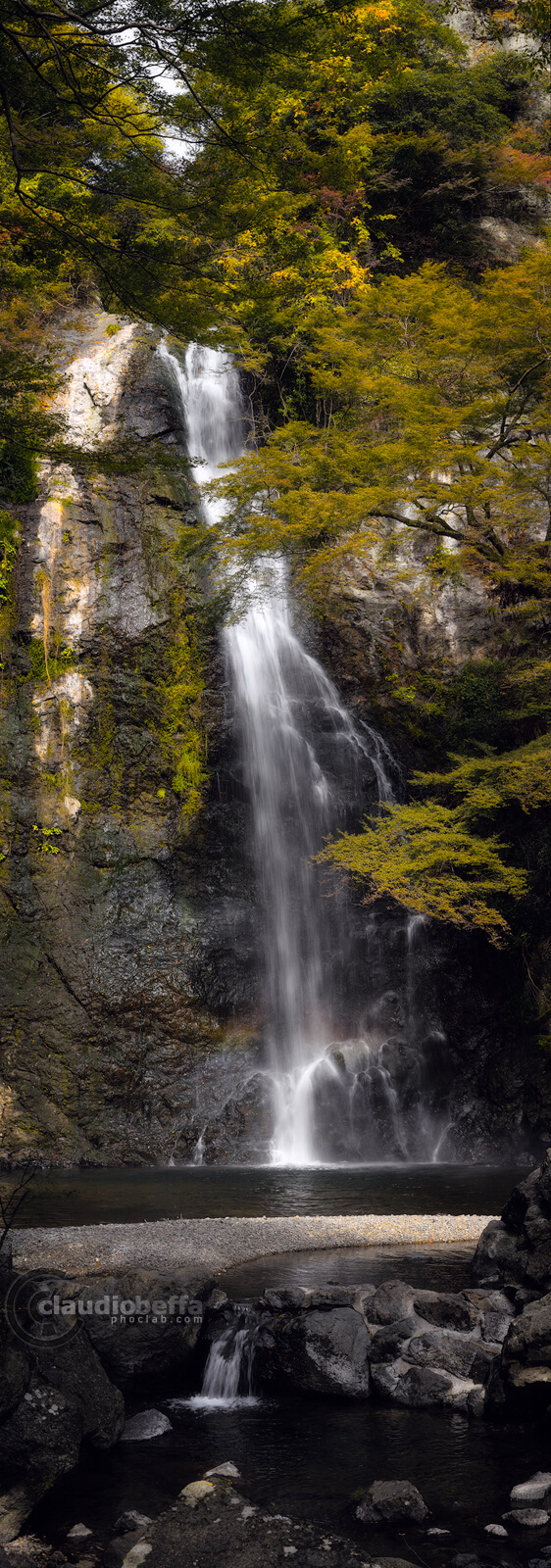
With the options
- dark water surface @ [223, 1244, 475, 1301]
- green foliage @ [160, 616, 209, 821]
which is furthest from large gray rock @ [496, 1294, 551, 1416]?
green foliage @ [160, 616, 209, 821]

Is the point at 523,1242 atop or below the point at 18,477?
below

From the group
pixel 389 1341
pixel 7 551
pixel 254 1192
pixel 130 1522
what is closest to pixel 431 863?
pixel 254 1192

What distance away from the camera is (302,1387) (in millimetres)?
6020

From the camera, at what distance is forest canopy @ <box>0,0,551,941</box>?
6.51 m

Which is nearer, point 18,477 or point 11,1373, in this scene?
point 11,1373

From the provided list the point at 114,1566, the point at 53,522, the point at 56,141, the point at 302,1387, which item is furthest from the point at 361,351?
the point at 114,1566

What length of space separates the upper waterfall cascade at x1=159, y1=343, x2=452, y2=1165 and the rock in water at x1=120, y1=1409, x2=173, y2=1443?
340 inches

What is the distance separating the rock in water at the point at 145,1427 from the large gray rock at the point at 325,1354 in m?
0.90

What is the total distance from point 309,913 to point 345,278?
13897 millimetres

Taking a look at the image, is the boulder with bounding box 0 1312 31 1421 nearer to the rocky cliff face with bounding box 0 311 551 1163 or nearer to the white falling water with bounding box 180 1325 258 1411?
the white falling water with bounding box 180 1325 258 1411

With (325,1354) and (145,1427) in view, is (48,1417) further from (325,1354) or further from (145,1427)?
(325,1354)

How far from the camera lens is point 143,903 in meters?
15.4

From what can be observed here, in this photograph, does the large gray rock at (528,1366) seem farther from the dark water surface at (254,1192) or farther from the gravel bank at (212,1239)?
the dark water surface at (254,1192)

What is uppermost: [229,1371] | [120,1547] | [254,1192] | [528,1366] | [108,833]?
[108,833]
